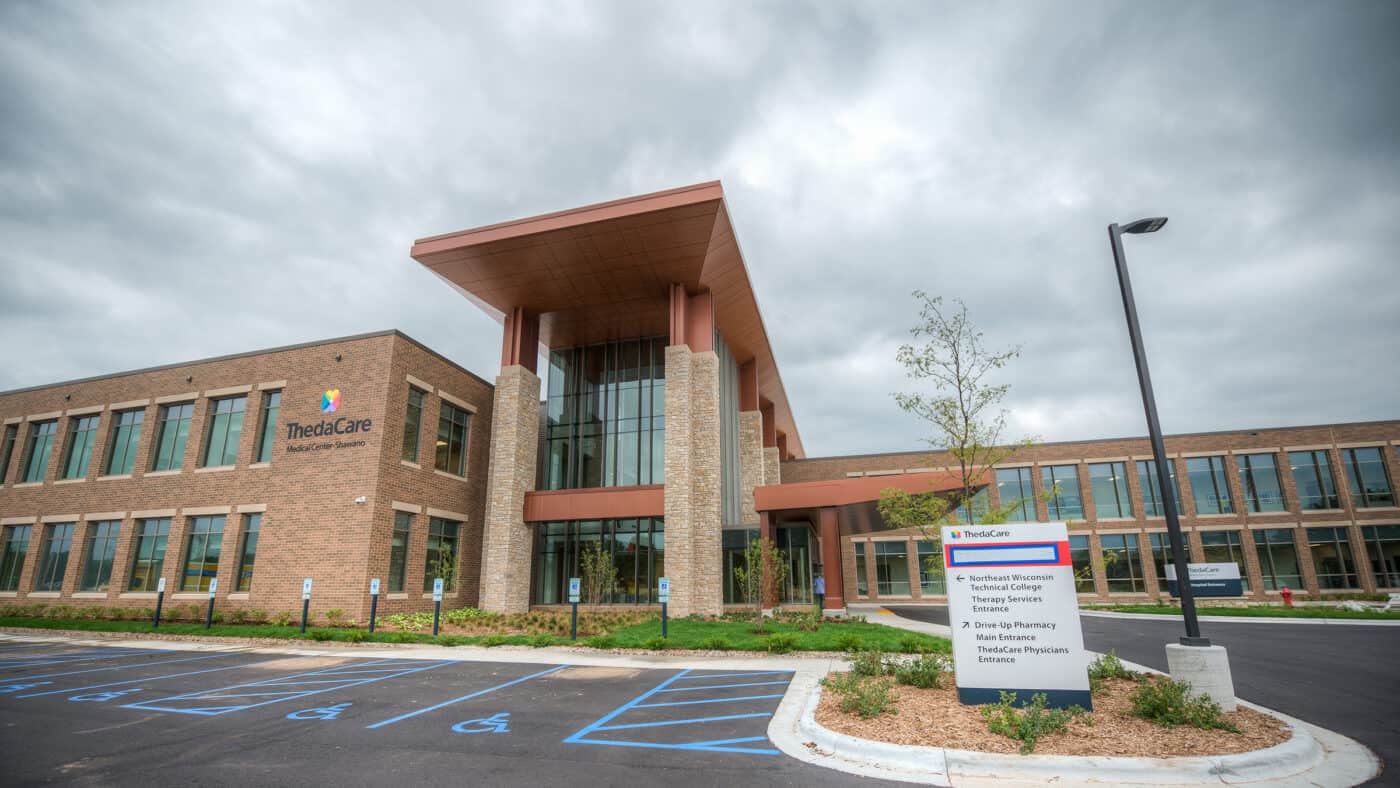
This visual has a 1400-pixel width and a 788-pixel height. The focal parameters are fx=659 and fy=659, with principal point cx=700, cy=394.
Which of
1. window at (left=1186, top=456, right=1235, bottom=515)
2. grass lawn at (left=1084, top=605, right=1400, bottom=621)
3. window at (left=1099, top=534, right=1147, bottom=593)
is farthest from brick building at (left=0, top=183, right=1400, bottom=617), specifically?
window at (left=1186, top=456, right=1235, bottom=515)

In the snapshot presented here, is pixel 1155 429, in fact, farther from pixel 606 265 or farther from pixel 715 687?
pixel 606 265

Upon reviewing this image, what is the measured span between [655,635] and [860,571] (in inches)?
1100

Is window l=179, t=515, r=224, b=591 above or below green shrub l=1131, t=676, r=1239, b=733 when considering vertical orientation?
above

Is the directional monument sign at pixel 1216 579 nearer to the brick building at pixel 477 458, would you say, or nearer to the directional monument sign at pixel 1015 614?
the brick building at pixel 477 458

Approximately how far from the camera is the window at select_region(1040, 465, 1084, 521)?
39.6 metres

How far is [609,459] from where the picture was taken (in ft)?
95.1

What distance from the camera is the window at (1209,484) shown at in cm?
3825

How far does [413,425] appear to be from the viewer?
77.4ft

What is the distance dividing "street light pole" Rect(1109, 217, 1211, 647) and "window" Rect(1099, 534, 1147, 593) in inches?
1365

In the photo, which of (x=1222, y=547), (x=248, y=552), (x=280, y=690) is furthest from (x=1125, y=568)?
(x=248, y=552)

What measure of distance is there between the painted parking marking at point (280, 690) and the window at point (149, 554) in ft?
53.2

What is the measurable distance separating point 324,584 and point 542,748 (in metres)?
16.7

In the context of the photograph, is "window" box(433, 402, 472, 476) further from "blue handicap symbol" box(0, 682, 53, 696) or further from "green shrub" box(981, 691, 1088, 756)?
"green shrub" box(981, 691, 1088, 756)

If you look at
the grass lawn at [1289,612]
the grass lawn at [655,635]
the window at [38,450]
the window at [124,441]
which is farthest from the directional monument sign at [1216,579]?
the window at [38,450]
